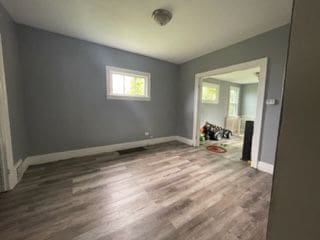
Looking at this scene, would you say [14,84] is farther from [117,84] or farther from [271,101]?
[271,101]

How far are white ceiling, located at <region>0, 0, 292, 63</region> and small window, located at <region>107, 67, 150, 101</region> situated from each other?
0.69m

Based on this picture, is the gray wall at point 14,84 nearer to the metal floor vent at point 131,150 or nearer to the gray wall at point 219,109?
the metal floor vent at point 131,150

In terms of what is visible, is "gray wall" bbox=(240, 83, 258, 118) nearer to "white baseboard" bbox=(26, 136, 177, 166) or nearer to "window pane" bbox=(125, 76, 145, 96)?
"white baseboard" bbox=(26, 136, 177, 166)

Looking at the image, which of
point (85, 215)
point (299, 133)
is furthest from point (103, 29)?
point (299, 133)

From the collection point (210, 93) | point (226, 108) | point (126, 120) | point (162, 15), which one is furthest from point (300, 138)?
point (226, 108)

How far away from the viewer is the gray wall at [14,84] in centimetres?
204

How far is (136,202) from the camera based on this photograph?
1.78m

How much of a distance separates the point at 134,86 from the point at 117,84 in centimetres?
48

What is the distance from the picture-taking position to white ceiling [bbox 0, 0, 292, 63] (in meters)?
1.94

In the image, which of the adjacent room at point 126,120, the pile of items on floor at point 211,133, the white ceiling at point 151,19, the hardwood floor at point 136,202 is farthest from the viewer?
the pile of items on floor at point 211,133

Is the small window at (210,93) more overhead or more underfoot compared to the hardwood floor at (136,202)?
more overhead

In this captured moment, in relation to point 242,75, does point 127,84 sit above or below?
below

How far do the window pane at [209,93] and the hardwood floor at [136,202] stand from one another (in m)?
3.49

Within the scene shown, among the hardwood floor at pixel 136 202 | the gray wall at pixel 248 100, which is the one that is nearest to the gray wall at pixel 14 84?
the hardwood floor at pixel 136 202
